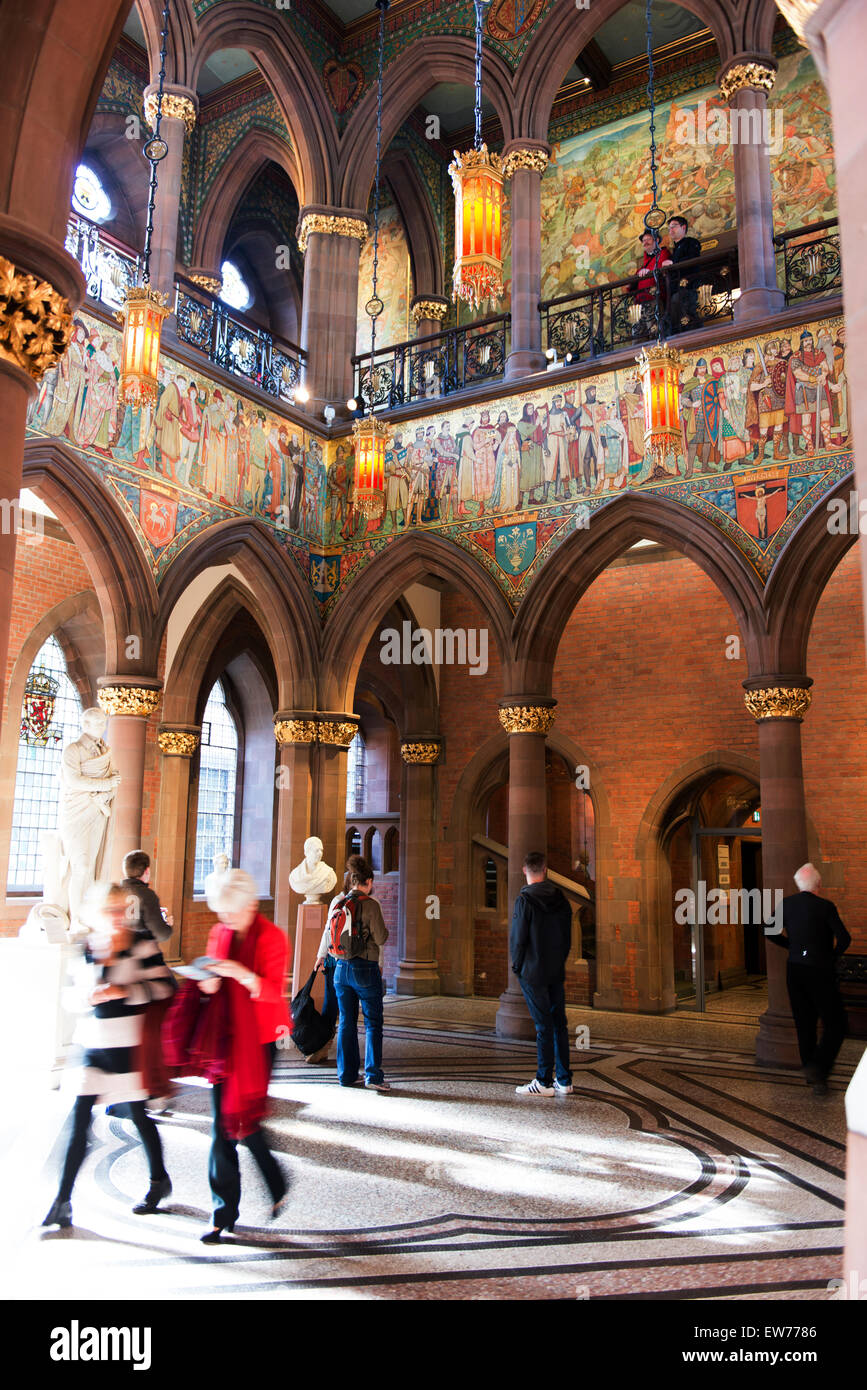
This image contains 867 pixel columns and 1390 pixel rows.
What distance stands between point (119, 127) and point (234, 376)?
540 centimetres

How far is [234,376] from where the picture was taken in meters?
11.8

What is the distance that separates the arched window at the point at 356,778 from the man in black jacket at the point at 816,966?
34.9 feet

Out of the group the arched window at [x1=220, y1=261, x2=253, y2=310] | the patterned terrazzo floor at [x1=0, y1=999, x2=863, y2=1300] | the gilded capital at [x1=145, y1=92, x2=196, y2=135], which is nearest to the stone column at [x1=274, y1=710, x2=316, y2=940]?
the patterned terrazzo floor at [x1=0, y1=999, x2=863, y2=1300]

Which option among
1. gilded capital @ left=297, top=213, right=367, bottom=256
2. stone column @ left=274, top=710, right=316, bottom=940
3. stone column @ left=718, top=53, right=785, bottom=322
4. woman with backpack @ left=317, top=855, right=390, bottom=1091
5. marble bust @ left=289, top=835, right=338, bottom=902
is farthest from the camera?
gilded capital @ left=297, top=213, right=367, bottom=256

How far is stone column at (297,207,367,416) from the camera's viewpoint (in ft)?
43.2

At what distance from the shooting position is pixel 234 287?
17.0 metres

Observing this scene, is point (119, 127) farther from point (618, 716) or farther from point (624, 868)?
point (624, 868)

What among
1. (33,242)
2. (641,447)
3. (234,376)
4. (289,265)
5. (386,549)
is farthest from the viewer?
(289,265)

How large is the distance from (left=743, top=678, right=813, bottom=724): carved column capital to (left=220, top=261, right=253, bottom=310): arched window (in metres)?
11.4

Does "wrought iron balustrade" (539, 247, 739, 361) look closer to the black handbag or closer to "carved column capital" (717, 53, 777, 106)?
"carved column capital" (717, 53, 777, 106)

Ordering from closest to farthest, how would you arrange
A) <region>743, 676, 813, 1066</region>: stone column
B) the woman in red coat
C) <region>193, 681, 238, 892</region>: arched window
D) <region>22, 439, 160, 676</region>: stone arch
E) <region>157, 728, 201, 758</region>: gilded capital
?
the woman in red coat → <region>743, 676, 813, 1066</region>: stone column → <region>22, 439, 160, 676</region>: stone arch → <region>157, 728, 201, 758</region>: gilded capital → <region>193, 681, 238, 892</region>: arched window

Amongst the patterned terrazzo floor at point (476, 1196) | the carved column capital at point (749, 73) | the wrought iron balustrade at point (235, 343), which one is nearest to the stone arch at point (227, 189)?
the wrought iron balustrade at point (235, 343)

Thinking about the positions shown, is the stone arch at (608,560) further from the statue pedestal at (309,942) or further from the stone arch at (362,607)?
the statue pedestal at (309,942)

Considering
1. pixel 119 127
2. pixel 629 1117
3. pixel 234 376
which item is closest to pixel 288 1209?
pixel 629 1117
